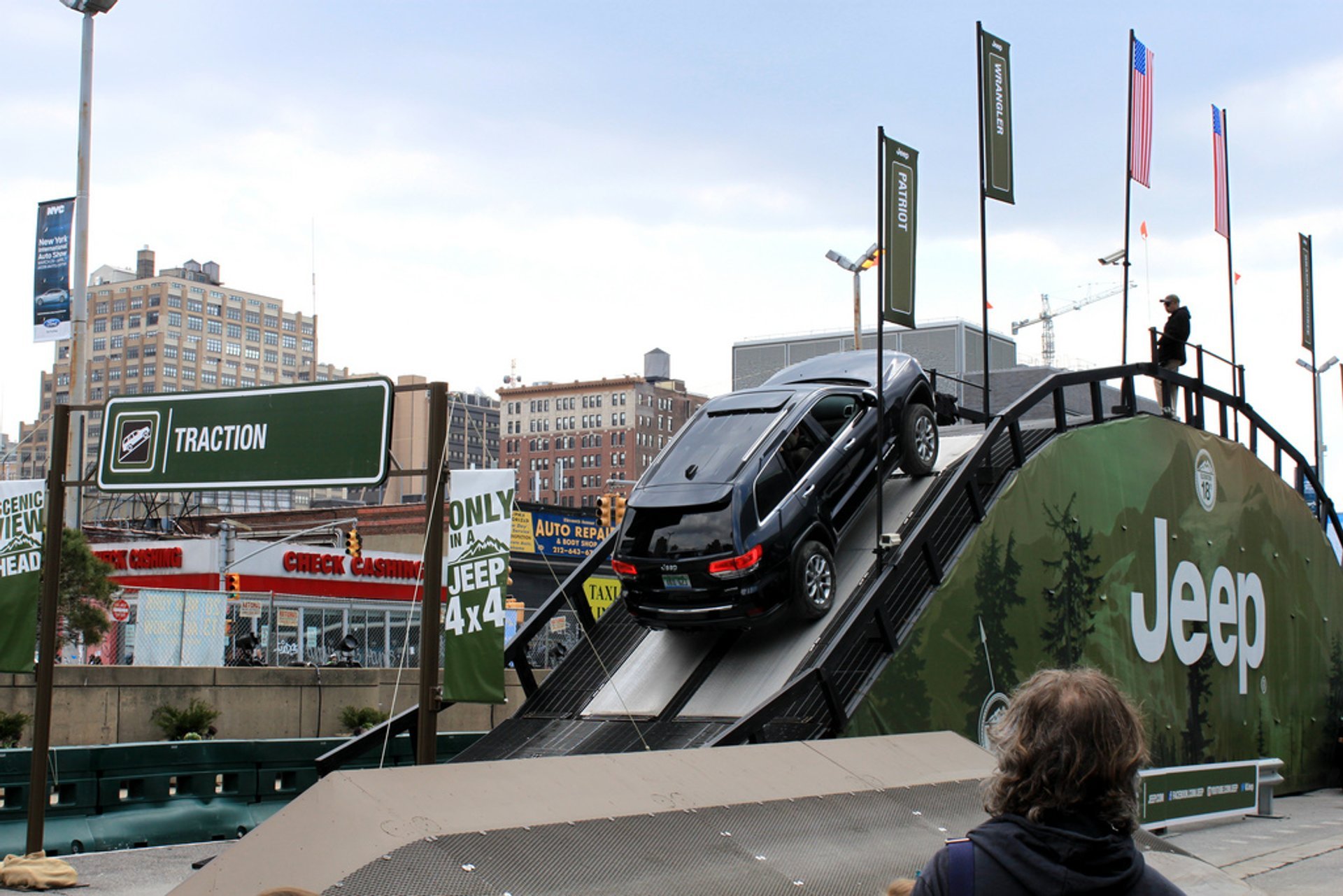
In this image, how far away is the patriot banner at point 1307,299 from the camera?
84.0 feet

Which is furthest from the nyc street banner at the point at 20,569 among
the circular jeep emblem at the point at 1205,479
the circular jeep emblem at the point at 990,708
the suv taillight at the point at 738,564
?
the circular jeep emblem at the point at 1205,479

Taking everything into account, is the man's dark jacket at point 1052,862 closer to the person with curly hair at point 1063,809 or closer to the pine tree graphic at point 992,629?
the person with curly hair at point 1063,809

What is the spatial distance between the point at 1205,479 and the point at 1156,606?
284cm

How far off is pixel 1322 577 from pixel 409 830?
21016 mm

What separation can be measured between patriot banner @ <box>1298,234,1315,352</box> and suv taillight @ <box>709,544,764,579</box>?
17259mm

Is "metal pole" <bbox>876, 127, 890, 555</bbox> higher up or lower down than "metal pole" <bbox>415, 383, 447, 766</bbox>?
higher up

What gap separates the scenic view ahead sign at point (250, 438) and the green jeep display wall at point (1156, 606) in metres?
5.56

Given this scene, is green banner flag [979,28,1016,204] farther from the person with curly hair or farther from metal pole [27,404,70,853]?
the person with curly hair

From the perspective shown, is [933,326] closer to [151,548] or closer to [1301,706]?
[1301,706]

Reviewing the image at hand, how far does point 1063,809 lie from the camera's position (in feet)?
9.21

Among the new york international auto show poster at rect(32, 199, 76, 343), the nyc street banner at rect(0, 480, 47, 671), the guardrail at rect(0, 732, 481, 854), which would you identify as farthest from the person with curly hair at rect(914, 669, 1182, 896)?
the new york international auto show poster at rect(32, 199, 76, 343)

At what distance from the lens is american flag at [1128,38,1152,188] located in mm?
20750

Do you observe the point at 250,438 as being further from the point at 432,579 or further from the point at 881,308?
the point at 881,308

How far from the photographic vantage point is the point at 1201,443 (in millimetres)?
19828
